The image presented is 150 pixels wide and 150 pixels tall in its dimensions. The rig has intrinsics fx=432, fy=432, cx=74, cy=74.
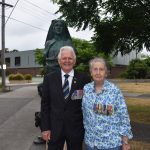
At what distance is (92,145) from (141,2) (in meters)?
7.97

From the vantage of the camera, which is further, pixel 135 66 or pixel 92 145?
pixel 135 66

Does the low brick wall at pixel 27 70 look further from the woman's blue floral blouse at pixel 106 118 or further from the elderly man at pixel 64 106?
the woman's blue floral blouse at pixel 106 118

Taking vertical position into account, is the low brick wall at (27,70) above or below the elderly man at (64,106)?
below

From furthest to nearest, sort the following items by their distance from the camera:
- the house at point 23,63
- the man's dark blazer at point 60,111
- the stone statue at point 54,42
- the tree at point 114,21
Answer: the house at point 23,63 → the tree at point 114,21 → the stone statue at point 54,42 → the man's dark blazer at point 60,111

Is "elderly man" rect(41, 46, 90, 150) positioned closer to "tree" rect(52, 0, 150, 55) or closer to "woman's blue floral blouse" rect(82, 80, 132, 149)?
"woman's blue floral blouse" rect(82, 80, 132, 149)

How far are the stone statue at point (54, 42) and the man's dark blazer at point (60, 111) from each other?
3.10 m

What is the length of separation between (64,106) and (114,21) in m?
8.29

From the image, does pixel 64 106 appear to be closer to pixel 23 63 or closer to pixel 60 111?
pixel 60 111

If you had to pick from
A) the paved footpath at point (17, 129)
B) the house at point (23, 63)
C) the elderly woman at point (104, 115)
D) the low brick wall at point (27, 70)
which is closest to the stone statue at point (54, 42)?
the paved footpath at point (17, 129)

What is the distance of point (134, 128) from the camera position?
37.4 ft

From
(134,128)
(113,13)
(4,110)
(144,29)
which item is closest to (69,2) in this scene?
(113,13)

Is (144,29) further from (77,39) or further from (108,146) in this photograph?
(77,39)

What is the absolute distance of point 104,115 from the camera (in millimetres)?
4316

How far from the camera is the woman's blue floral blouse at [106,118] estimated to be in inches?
170
